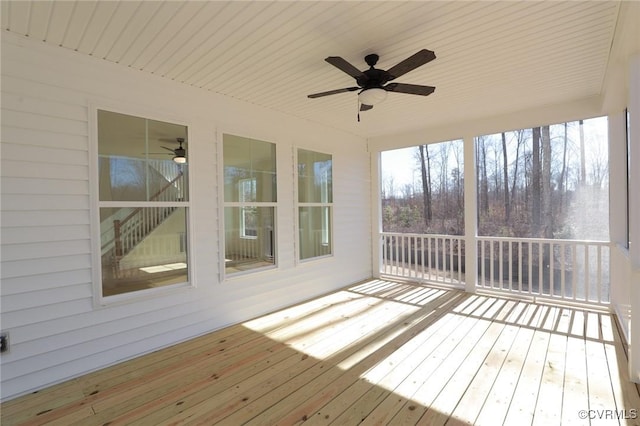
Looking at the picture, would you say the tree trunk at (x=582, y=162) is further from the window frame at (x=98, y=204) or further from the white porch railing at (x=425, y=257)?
the window frame at (x=98, y=204)

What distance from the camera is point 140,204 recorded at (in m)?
2.96

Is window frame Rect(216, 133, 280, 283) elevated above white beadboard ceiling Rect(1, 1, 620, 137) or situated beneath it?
situated beneath

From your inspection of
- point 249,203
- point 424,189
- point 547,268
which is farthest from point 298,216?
point 547,268

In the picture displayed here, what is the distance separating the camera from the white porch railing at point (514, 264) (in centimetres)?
394

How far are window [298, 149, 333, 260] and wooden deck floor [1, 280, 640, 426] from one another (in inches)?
51.9

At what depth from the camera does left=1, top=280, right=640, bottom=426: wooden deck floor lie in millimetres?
2057

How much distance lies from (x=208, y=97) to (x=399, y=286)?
394 cm

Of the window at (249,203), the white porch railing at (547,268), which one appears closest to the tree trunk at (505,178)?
the white porch railing at (547,268)

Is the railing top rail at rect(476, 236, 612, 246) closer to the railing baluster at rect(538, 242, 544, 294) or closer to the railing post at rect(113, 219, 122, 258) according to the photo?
the railing baluster at rect(538, 242, 544, 294)

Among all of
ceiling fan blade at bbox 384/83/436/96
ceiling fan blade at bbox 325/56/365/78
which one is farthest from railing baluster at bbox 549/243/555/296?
ceiling fan blade at bbox 325/56/365/78

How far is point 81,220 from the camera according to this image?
2594 mm

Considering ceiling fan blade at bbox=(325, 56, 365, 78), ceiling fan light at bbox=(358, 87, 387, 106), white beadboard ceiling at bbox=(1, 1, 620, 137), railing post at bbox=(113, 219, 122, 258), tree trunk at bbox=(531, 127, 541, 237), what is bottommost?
railing post at bbox=(113, 219, 122, 258)

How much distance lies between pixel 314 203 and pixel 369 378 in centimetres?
281

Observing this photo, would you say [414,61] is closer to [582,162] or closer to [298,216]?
[298,216]
